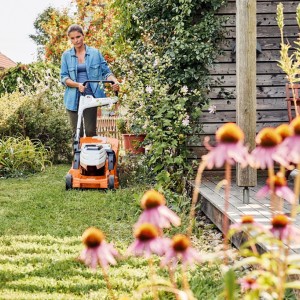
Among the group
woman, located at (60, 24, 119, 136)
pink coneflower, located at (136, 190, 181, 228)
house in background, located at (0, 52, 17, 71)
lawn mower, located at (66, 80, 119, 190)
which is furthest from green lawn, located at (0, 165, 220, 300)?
house in background, located at (0, 52, 17, 71)

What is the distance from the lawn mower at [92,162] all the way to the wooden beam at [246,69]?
1.99 m

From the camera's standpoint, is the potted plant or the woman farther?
the woman

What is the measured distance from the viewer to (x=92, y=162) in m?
6.13

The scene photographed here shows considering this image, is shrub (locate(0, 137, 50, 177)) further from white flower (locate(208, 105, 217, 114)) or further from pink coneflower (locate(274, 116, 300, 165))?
pink coneflower (locate(274, 116, 300, 165))

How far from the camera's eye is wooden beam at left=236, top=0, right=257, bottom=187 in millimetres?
4410

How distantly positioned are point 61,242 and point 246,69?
5.84 ft

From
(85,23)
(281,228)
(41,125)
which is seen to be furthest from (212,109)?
(85,23)

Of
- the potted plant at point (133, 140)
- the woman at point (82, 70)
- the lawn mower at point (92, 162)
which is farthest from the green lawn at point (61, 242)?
the woman at point (82, 70)

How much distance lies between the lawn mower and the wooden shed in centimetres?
89

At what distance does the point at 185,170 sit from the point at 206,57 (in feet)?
3.81

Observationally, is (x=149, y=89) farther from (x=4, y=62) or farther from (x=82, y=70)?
(x=4, y=62)

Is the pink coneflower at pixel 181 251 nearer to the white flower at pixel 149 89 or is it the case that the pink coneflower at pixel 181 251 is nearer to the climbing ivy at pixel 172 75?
the climbing ivy at pixel 172 75

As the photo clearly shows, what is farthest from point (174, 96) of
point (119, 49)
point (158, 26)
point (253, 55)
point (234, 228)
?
point (234, 228)

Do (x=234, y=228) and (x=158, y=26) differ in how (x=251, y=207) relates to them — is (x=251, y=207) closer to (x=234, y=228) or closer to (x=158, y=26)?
(x=158, y=26)
